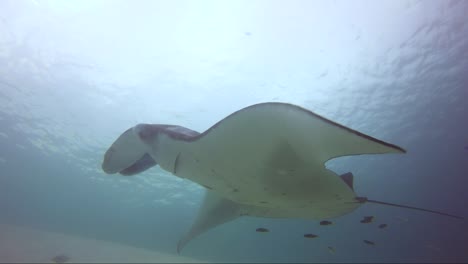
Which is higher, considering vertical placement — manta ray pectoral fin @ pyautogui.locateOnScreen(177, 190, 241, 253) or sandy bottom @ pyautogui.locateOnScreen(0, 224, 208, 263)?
manta ray pectoral fin @ pyautogui.locateOnScreen(177, 190, 241, 253)

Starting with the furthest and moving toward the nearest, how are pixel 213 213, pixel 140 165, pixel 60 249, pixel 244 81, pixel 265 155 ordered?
pixel 60 249 < pixel 244 81 < pixel 213 213 < pixel 140 165 < pixel 265 155

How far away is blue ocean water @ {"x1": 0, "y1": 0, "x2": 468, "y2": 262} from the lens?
7.72m

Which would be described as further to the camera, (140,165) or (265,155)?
(140,165)

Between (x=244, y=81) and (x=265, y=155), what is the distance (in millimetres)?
7013

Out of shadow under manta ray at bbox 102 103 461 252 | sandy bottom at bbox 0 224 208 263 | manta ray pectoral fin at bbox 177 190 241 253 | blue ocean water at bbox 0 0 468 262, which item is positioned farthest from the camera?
sandy bottom at bbox 0 224 208 263

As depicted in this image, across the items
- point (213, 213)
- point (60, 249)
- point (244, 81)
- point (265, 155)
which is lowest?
point (60, 249)

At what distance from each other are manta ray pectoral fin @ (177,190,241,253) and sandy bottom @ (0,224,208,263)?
714 inches

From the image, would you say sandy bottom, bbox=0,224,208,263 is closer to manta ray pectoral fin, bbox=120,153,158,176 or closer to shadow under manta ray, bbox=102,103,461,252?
manta ray pectoral fin, bbox=120,153,158,176

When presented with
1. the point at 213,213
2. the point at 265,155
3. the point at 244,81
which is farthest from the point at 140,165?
the point at 244,81

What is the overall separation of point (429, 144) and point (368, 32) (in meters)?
7.48

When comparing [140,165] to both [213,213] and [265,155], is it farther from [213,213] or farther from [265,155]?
[265,155]

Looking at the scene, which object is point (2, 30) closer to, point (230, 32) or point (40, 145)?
point (230, 32)

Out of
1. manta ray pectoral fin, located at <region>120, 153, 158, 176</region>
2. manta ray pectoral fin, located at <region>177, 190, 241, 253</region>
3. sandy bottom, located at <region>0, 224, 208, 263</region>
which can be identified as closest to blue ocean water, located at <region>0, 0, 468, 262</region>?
manta ray pectoral fin, located at <region>120, 153, 158, 176</region>

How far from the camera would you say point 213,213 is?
195 inches
